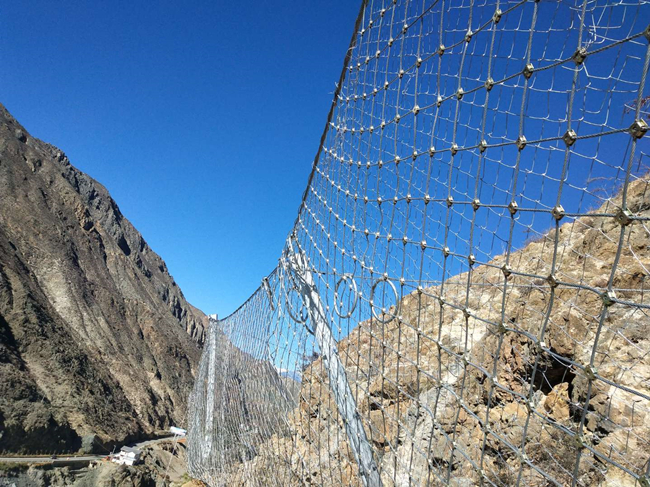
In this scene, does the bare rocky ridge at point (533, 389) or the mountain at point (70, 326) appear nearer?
the bare rocky ridge at point (533, 389)

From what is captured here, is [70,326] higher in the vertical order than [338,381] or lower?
higher

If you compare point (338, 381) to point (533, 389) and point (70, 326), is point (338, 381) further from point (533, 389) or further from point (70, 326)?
point (70, 326)

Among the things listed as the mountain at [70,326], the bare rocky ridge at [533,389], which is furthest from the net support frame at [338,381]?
the mountain at [70,326]

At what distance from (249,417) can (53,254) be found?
30.7 m

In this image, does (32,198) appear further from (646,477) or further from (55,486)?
(646,477)

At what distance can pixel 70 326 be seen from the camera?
86.5ft

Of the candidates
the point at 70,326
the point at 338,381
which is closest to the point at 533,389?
the point at 338,381

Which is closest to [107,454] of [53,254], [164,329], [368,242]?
[53,254]

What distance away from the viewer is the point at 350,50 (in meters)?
1.84

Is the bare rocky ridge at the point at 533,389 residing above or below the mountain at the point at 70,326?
below

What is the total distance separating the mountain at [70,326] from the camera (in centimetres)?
1970

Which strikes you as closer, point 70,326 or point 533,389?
point 533,389

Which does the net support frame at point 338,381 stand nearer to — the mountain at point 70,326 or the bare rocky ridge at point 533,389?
the bare rocky ridge at point 533,389

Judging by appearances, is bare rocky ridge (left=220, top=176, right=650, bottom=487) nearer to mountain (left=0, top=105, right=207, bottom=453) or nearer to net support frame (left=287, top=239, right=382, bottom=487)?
net support frame (left=287, top=239, right=382, bottom=487)
